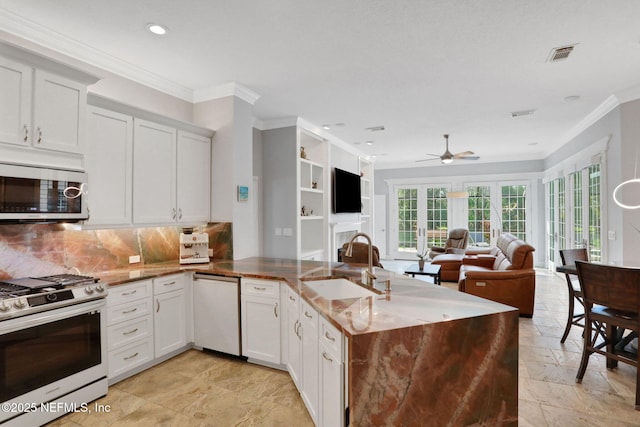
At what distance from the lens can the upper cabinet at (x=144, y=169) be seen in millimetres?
2848

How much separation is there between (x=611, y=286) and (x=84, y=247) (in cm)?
438

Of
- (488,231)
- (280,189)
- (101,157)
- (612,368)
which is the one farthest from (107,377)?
(488,231)

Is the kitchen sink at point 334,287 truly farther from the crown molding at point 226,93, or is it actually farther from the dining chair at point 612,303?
the crown molding at point 226,93

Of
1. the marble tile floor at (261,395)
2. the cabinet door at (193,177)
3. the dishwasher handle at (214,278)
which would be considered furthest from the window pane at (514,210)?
the dishwasher handle at (214,278)

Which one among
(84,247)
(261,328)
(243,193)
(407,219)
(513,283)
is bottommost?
(261,328)

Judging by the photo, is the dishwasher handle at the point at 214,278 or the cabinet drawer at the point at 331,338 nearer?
the cabinet drawer at the point at 331,338

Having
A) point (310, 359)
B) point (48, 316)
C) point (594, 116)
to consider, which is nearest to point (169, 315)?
point (48, 316)

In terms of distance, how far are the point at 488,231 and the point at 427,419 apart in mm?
8355

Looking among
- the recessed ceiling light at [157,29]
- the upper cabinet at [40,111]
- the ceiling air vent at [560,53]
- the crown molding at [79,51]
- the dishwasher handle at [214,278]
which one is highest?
the ceiling air vent at [560,53]

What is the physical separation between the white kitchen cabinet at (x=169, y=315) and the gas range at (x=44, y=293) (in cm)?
57

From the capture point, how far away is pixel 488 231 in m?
8.88

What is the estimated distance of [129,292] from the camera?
2.75 metres

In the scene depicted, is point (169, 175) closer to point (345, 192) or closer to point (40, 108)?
point (40, 108)

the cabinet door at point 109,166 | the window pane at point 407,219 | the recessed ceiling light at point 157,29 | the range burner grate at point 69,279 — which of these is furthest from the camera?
the window pane at point 407,219
